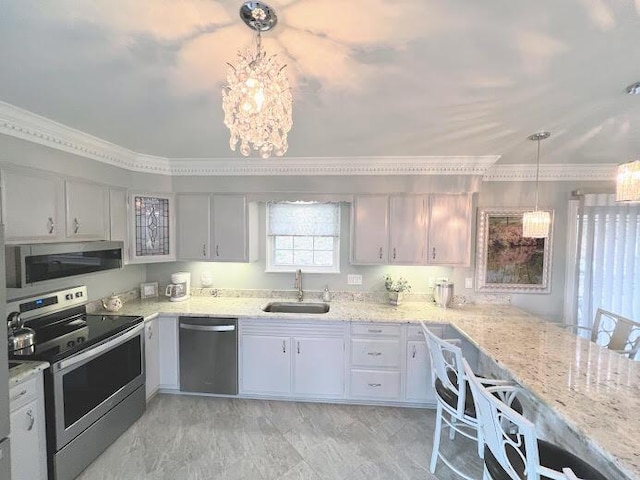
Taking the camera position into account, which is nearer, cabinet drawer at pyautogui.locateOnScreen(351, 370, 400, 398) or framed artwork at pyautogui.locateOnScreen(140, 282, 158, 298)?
cabinet drawer at pyautogui.locateOnScreen(351, 370, 400, 398)

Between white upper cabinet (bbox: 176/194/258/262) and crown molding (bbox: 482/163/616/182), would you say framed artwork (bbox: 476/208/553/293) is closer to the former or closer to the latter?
crown molding (bbox: 482/163/616/182)

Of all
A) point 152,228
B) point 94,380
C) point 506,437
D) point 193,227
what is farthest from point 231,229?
point 506,437

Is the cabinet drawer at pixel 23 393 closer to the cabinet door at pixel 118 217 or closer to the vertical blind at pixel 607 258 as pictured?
the cabinet door at pixel 118 217

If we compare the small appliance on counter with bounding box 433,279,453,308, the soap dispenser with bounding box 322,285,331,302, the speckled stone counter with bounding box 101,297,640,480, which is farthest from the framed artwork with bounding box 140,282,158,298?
the small appliance on counter with bounding box 433,279,453,308

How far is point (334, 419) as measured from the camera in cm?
297

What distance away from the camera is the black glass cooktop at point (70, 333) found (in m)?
2.10

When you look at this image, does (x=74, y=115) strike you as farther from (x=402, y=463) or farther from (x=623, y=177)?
(x=623, y=177)

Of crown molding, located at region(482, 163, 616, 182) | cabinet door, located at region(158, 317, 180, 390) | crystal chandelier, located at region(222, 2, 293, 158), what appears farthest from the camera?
crown molding, located at region(482, 163, 616, 182)

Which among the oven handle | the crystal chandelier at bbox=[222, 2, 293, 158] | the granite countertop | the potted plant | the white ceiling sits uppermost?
the white ceiling

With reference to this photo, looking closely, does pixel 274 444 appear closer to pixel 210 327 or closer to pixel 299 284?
pixel 210 327

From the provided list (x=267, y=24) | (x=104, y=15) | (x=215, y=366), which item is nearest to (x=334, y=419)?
(x=215, y=366)

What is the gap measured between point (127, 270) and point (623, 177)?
461cm

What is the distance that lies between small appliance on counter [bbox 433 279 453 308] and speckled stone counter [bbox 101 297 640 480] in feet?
0.33

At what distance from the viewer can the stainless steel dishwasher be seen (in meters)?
3.21
